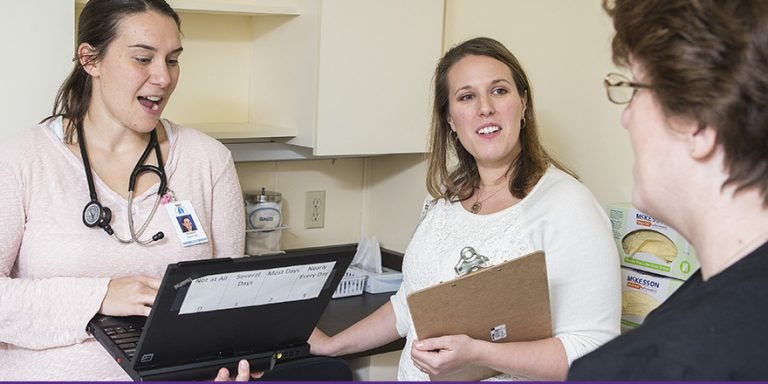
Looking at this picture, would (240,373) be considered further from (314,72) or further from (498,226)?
(314,72)

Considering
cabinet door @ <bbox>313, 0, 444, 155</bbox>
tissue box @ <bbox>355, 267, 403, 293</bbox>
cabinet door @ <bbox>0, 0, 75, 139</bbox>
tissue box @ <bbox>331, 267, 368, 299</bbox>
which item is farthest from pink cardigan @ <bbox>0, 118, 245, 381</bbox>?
tissue box @ <bbox>355, 267, 403, 293</bbox>

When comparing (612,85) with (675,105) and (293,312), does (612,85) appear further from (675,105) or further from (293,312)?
(293,312)

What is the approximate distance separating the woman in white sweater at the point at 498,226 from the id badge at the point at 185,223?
0.34m

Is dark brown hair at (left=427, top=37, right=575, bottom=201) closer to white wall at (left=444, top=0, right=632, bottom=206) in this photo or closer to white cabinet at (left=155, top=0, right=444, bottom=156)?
white wall at (left=444, top=0, right=632, bottom=206)

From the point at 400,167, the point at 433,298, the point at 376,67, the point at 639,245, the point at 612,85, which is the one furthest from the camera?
the point at 400,167

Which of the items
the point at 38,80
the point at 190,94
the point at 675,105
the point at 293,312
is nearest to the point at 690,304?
the point at 675,105

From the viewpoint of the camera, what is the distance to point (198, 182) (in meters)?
1.96

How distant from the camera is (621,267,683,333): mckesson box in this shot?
2.08m

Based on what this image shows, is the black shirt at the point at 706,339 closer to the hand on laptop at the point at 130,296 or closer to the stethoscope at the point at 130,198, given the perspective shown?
the hand on laptop at the point at 130,296

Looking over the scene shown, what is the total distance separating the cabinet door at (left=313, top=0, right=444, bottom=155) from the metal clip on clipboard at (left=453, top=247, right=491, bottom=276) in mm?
856

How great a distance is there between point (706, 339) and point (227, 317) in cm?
89

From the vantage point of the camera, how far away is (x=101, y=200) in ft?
6.03

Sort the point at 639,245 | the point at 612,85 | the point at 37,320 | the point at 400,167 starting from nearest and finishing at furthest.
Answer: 1. the point at 612,85
2. the point at 37,320
3. the point at 639,245
4. the point at 400,167

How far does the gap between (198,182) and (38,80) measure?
0.45 m
